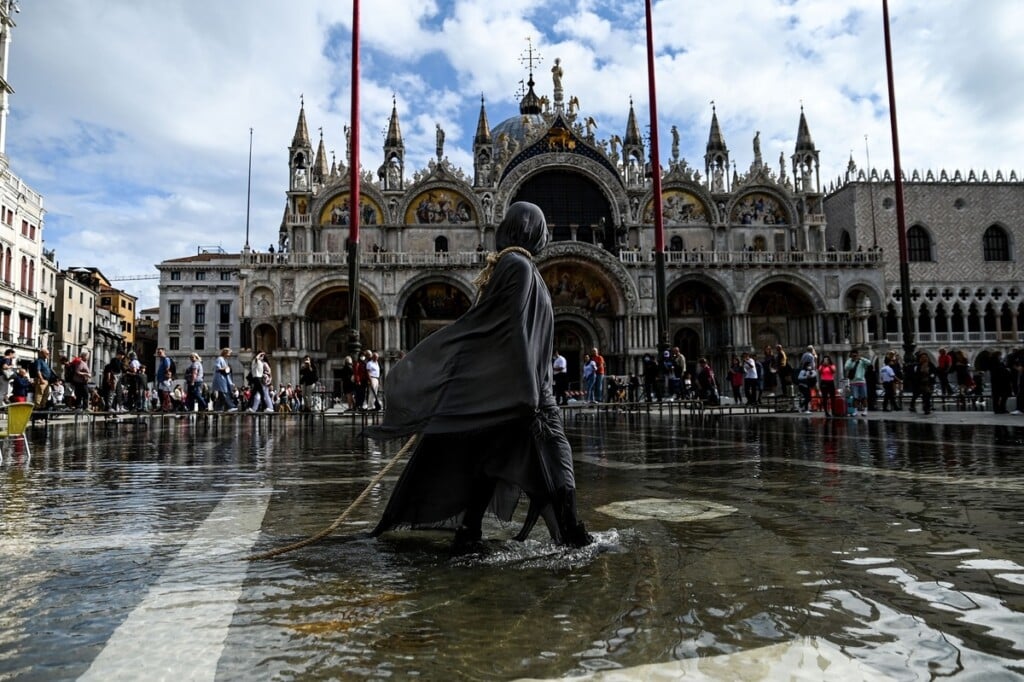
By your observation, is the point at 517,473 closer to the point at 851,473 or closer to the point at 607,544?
the point at 607,544

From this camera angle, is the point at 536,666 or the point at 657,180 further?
the point at 657,180

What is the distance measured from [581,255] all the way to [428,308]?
7.10m

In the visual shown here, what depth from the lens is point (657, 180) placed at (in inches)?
667

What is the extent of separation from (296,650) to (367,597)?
42 centimetres

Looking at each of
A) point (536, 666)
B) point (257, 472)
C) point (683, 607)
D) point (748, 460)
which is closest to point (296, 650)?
point (536, 666)

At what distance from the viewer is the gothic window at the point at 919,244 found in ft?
126

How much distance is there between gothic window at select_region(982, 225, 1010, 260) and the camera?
38.7 meters

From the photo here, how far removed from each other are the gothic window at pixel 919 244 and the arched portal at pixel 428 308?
2478 cm

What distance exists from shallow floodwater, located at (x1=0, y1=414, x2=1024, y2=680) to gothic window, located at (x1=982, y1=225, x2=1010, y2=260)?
41668mm

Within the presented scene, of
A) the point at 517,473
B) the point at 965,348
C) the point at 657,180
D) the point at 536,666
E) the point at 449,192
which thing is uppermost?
the point at 449,192

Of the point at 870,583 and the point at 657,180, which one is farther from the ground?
the point at 657,180

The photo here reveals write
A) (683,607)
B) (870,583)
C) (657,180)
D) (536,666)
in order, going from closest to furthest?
(536,666), (683,607), (870,583), (657,180)

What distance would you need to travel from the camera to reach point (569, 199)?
32969mm

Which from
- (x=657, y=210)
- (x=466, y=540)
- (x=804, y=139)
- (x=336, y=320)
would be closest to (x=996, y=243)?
(x=804, y=139)
